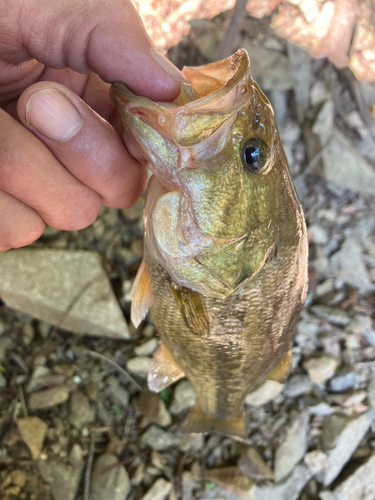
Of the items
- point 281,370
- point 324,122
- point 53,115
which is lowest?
point 281,370

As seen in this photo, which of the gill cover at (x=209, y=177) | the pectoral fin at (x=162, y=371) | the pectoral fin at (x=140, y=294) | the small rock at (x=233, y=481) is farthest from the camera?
the small rock at (x=233, y=481)

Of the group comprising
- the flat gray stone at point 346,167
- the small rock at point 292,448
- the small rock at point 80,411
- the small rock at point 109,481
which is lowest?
the small rock at point 292,448

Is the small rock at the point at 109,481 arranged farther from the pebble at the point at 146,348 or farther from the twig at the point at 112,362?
the pebble at the point at 146,348

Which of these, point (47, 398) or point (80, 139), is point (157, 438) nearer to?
point (47, 398)

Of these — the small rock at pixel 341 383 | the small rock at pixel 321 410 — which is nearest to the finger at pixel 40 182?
the small rock at pixel 321 410

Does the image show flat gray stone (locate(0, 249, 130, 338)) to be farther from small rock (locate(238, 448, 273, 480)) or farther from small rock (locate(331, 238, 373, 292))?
small rock (locate(331, 238, 373, 292))

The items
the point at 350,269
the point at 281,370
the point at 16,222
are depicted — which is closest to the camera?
the point at 16,222

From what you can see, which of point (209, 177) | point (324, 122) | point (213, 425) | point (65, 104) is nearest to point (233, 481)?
point (213, 425)

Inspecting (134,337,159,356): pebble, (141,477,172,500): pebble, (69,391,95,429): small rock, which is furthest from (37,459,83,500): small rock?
(134,337,159,356): pebble
